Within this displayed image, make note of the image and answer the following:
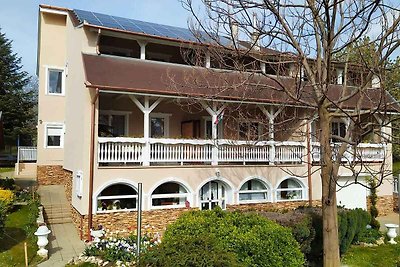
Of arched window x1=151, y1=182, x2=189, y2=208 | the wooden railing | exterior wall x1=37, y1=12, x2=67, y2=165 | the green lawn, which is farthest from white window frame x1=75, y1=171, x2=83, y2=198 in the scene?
the green lawn

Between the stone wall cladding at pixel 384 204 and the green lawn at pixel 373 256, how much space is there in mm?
6816

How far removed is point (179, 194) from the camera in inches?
555

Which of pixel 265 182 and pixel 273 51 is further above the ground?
pixel 273 51

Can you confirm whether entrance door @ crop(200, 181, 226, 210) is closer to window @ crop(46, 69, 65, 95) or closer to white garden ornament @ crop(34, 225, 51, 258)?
white garden ornament @ crop(34, 225, 51, 258)

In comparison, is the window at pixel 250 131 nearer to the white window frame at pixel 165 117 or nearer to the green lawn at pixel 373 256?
the white window frame at pixel 165 117

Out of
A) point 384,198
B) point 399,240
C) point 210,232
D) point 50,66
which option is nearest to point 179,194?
point 210,232

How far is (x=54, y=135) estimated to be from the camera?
2183 cm

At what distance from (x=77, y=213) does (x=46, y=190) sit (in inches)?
268

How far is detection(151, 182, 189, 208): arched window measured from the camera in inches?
544

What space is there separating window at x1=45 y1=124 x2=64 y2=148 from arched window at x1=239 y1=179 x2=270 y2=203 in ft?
39.2

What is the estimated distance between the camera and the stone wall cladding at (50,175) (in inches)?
826

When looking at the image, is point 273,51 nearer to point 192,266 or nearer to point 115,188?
point 192,266

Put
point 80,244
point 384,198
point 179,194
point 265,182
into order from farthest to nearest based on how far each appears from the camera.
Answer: point 384,198
point 265,182
point 179,194
point 80,244

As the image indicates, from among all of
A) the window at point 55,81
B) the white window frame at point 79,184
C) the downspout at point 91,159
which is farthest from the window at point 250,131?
the window at point 55,81
